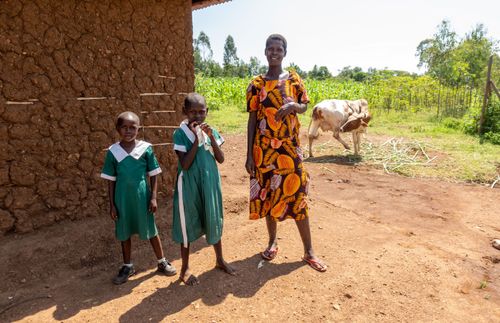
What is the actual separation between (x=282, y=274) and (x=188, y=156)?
1263 mm

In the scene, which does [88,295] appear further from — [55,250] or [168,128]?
[168,128]

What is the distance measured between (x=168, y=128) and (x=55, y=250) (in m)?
1.74

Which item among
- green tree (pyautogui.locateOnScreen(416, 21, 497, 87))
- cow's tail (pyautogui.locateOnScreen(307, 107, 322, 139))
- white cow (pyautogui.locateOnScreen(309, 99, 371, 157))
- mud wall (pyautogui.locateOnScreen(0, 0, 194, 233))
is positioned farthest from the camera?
green tree (pyautogui.locateOnScreen(416, 21, 497, 87))

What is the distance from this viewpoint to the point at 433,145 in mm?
7828

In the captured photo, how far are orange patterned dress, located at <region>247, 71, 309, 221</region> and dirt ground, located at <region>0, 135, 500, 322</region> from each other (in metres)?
0.56

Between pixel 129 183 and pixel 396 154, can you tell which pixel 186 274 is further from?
pixel 396 154

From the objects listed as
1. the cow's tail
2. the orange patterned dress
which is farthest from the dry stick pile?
the orange patterned dress

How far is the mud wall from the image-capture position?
3.09 metres

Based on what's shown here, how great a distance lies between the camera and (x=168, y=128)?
409cm

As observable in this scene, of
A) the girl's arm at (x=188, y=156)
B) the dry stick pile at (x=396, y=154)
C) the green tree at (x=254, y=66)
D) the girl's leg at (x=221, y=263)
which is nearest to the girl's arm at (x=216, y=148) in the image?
the girl's arm at (x=188, y=156)

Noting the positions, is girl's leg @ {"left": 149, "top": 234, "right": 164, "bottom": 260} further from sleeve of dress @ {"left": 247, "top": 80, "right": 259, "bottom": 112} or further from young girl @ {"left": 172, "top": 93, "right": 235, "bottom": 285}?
sleeve of dress @ {"left": 247, "top": 80, "right": 259, "bottom": 112}

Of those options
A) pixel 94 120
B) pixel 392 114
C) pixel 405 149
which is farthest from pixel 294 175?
pixel 392 114

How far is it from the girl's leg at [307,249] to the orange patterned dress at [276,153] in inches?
3.9

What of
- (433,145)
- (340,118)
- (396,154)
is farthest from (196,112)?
(433,145)
